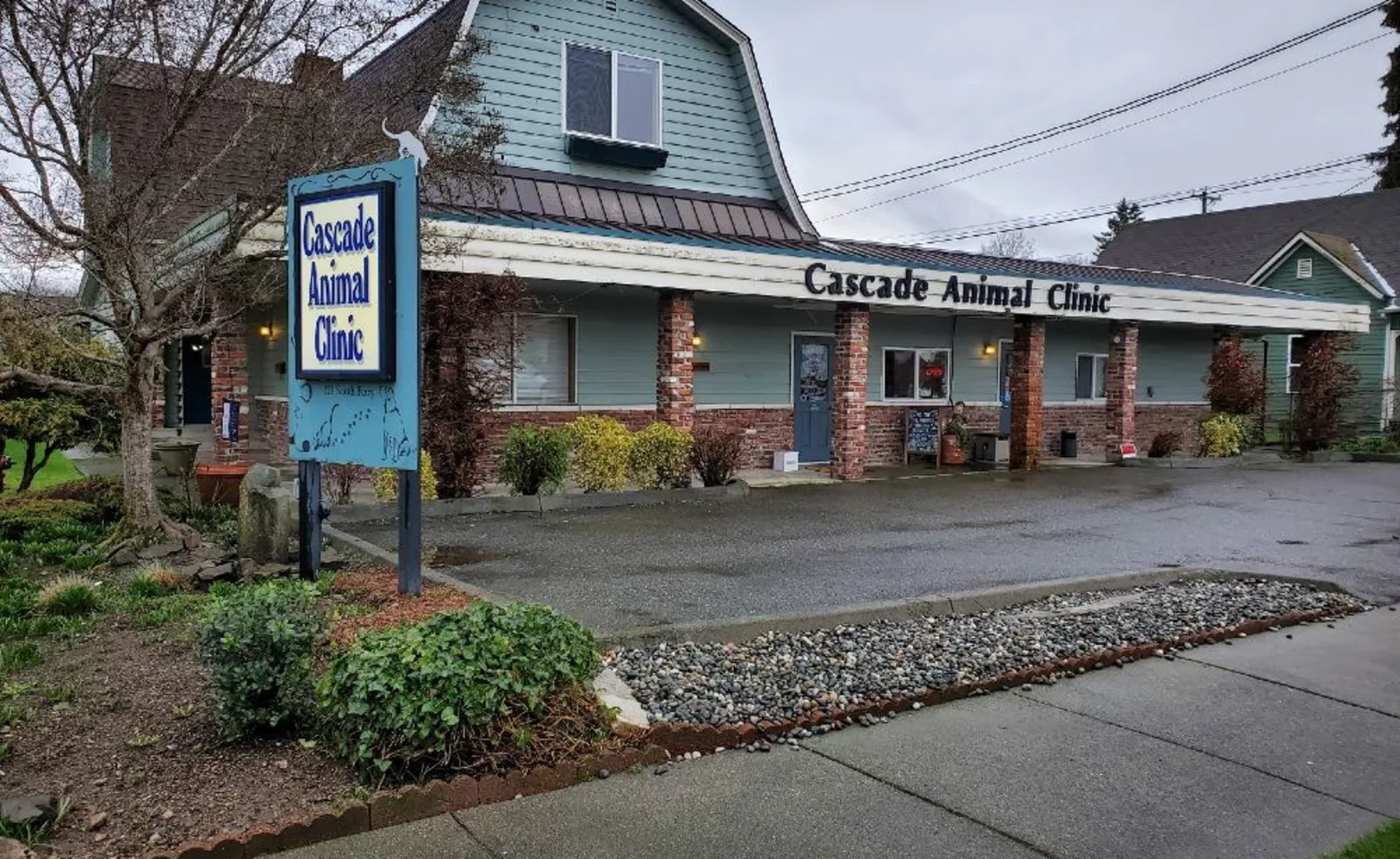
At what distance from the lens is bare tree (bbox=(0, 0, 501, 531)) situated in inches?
329

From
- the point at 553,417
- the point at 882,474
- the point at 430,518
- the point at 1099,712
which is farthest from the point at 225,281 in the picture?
the point at 882,474

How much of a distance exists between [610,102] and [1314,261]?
22937 mm

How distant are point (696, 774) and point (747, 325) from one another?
46.2ft

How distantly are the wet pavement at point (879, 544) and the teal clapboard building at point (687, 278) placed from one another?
8.67 feet

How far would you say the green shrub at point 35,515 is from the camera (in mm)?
9469

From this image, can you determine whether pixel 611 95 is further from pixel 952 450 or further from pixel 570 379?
pixel 952 450

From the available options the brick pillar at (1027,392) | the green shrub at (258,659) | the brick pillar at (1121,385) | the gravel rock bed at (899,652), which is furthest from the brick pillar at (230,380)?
the brick pillar at (1121,385)

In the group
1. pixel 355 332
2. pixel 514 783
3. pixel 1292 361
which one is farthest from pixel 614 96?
pixel 1292 361

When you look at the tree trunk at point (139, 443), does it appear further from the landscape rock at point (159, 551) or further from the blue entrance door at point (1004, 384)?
the blue entrance door at point (1004, 384)

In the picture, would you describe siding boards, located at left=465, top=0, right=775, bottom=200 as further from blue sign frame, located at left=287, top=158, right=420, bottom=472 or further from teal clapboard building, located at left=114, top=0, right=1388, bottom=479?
blue sign frame, located at left=287, top=158, right=420, bottom=472

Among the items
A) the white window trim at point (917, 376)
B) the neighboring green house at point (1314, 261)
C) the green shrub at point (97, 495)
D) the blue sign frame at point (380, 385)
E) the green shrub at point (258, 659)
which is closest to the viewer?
the green shrub at point (258, 659)

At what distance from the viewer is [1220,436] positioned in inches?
842

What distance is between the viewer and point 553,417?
16.0 metres

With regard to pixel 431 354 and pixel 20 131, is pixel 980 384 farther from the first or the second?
pixel 20 131
